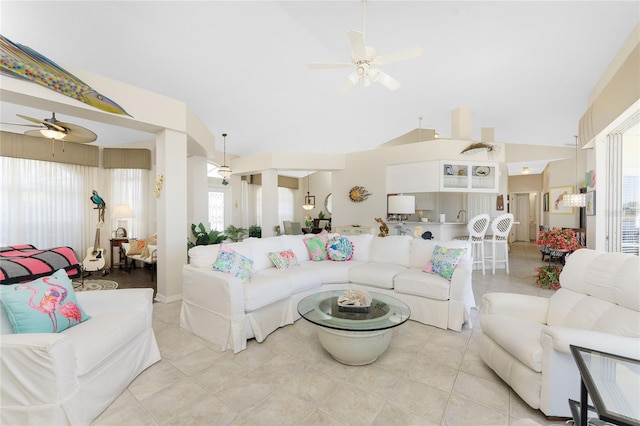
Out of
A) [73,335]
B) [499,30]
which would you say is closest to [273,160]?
[499,30]

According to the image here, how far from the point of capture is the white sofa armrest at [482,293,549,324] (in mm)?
2121

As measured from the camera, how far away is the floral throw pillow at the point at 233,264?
2682 mm

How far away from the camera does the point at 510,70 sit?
3832mm

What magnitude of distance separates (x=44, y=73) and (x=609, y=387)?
14.8ft

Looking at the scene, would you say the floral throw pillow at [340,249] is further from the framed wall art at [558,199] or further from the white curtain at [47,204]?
the framed wall art at [558,199]

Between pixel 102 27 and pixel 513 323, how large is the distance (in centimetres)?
453

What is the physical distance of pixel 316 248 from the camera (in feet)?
12.8

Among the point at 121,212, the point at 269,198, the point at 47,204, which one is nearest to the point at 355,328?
the point at 121,212

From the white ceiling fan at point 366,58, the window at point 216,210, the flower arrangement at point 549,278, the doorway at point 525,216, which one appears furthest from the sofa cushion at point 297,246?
the doorway at point 525,216

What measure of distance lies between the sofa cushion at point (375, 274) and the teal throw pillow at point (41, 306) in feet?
8.41

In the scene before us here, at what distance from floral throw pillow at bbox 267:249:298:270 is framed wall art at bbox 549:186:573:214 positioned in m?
8.85

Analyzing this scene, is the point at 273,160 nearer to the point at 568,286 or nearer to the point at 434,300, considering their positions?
the point at 434,300

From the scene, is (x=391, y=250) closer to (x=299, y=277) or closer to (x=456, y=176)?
(x=299, y=277)

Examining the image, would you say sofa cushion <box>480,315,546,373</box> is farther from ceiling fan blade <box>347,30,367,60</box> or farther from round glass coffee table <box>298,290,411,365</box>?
ceiling fan blade <box>347,30,367,60</box>
